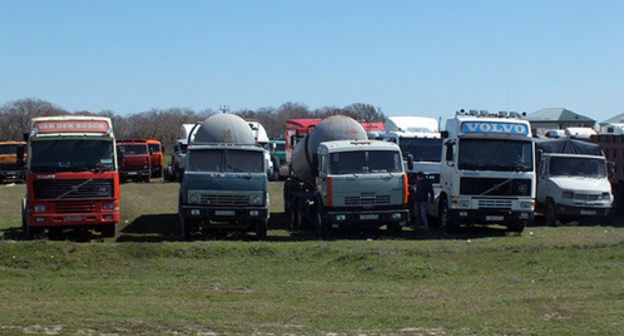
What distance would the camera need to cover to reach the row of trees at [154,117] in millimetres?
93562

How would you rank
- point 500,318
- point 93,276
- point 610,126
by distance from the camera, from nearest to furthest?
1. point 500,318
2. point 93,276
3. point 610,126

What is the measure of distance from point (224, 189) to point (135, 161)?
25.9 metres

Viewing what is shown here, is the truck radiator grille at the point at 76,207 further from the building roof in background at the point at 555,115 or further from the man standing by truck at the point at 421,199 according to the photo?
the building roof in background at the point at 555,115

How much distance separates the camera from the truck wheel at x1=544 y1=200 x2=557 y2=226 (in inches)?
1000

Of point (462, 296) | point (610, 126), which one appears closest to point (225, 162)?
point (462, 296)

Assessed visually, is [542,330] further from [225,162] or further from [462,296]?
[225,162]

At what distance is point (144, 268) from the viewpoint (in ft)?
53.3

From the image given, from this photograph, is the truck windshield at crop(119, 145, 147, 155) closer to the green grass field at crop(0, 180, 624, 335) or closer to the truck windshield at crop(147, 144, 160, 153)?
the truck windshield at crop(147, 144, 160, 153)

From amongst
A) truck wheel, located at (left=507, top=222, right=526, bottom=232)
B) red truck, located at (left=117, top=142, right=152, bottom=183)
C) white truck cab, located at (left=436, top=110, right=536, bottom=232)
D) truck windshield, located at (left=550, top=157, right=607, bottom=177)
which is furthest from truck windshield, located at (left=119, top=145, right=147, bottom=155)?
truck wheel, located at (left=507, top=222, right=526, bottom=232)

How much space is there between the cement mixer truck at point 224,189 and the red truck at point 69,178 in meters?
1.89

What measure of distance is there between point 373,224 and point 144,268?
7273 millimetres

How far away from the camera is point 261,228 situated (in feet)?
68.9

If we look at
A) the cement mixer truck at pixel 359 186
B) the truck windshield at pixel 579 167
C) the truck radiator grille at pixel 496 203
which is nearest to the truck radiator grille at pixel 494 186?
the truck radiator grille at pixel 496 203

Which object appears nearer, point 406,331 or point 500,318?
point 406,331
